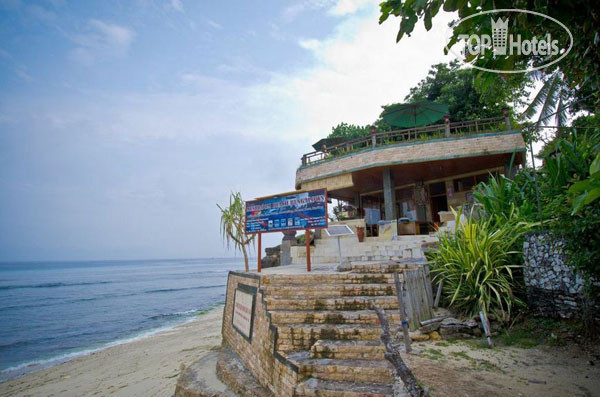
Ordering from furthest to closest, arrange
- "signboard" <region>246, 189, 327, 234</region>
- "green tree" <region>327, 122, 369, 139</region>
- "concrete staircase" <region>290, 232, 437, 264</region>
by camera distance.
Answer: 1. "green tree" <region>327, 122, 369, 139</region>
2. "concrete staircase" <region>290, 232, 437, 264</region>
3. "signboard" <region>246, 189, 327, 234</region>

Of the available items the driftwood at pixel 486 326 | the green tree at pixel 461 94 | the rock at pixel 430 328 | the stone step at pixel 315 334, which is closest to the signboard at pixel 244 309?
the stone step at pixel 315 334

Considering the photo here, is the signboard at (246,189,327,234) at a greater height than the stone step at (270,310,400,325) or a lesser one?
greater

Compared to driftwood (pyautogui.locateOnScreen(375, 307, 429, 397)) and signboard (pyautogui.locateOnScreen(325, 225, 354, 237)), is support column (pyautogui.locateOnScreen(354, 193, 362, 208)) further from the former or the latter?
driftwood (pyautogui.locateOnScreen(375, 307, 429, 397))

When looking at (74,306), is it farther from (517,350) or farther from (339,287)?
(517,350)

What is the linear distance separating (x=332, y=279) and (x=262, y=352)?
1.91 m

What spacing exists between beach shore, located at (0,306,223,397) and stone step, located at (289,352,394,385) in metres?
4.97

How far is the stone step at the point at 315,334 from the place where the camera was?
15.8 feet

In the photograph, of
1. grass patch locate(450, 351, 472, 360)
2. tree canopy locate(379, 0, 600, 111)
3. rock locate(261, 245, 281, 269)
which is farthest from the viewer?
rock locate(261, 245, 281, 269)

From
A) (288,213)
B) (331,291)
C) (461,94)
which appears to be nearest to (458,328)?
(331,291)

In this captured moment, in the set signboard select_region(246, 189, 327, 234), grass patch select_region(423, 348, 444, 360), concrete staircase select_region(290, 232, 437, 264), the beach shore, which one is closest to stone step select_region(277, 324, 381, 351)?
grass patch select_region(423, 348, 444, 360)

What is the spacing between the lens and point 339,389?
383cm

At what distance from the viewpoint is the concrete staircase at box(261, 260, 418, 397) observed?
4.00 m

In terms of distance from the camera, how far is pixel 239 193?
9.47 m

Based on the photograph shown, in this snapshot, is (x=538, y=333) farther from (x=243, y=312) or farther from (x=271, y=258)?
(x=271, y=258)
